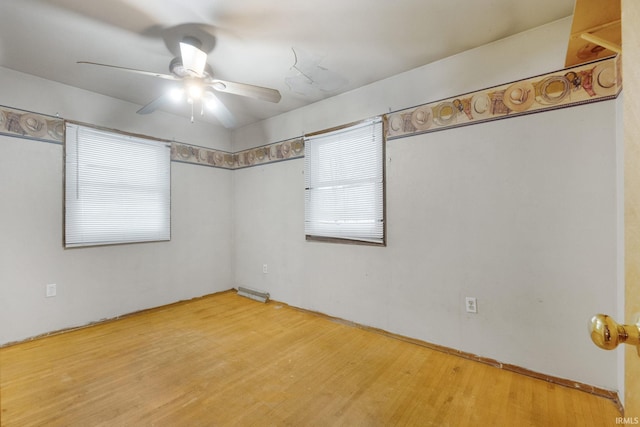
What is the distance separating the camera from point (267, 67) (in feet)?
7.97

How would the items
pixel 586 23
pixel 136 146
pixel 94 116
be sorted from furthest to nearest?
pixel 136 146 < pixel 94 116 < pixel 586 23

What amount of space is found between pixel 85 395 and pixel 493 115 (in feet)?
11.2

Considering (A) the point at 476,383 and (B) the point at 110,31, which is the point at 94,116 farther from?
(A) the point at 476,383

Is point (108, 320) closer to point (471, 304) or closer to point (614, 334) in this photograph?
point (471, 304)

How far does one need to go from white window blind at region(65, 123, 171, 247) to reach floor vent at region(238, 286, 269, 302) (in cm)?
124

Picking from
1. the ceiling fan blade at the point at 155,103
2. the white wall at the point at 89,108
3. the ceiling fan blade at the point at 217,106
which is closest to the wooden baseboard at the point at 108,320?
the white wall at the point at 89,108

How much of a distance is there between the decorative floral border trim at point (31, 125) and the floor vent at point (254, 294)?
8.54 ft

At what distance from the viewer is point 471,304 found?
84.8 inches

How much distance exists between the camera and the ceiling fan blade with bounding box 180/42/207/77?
1767 mm

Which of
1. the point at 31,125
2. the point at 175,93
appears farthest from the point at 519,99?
the point at 31,125

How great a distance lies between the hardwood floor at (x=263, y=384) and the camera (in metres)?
1.54

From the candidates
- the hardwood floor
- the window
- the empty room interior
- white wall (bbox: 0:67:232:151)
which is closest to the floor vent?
the empty room interior

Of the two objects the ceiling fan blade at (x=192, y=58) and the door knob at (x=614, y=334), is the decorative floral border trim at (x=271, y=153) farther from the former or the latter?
the door knob at (x=614, y=334)

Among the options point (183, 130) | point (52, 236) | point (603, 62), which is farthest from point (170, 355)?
point (603, 62)
